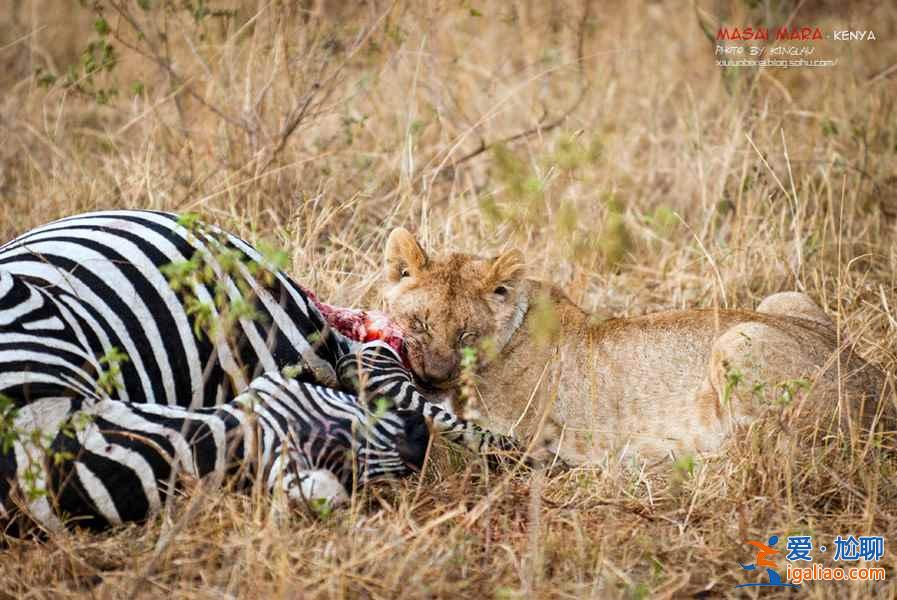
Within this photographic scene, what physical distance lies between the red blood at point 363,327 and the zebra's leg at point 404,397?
0.91 ft

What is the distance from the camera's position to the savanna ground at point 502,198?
11.3ft

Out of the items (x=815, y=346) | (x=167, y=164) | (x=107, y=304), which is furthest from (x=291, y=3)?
(x=815, y=346)

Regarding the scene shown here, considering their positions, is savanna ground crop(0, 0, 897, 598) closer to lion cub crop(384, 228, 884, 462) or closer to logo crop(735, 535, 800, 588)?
logo crop(735, 535, 800, 588)

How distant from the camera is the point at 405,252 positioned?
204 inches

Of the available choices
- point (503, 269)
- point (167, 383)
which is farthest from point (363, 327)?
point (167, 383)

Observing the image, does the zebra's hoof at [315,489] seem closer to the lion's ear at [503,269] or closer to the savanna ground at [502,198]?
the savanna ground at [502,198]

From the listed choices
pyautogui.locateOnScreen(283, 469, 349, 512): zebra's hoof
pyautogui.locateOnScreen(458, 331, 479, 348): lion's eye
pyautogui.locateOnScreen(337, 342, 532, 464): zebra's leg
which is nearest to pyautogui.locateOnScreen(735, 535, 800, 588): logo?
pyautogui.locateOnScreen(337, 342, 532, 464): zebra's leg

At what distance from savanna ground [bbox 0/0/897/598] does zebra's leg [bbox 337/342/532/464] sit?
0.11 m

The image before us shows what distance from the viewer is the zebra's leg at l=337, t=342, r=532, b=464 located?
169 inches

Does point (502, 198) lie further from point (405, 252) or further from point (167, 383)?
point (167, 383)

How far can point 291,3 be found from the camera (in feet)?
22.3

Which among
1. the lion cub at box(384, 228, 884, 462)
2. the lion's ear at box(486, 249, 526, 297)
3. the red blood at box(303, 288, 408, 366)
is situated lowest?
the lion cub at box(384, 228, 884, 462)

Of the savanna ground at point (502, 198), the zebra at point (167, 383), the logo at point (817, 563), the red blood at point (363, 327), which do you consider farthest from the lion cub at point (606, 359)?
the logo at point (817, 563)

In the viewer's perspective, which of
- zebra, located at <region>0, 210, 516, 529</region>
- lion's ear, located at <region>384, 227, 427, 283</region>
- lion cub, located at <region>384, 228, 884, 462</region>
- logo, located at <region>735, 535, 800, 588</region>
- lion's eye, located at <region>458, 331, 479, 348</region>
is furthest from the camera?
lion's ear, located at <region>384, 227, 427, 283</region>
